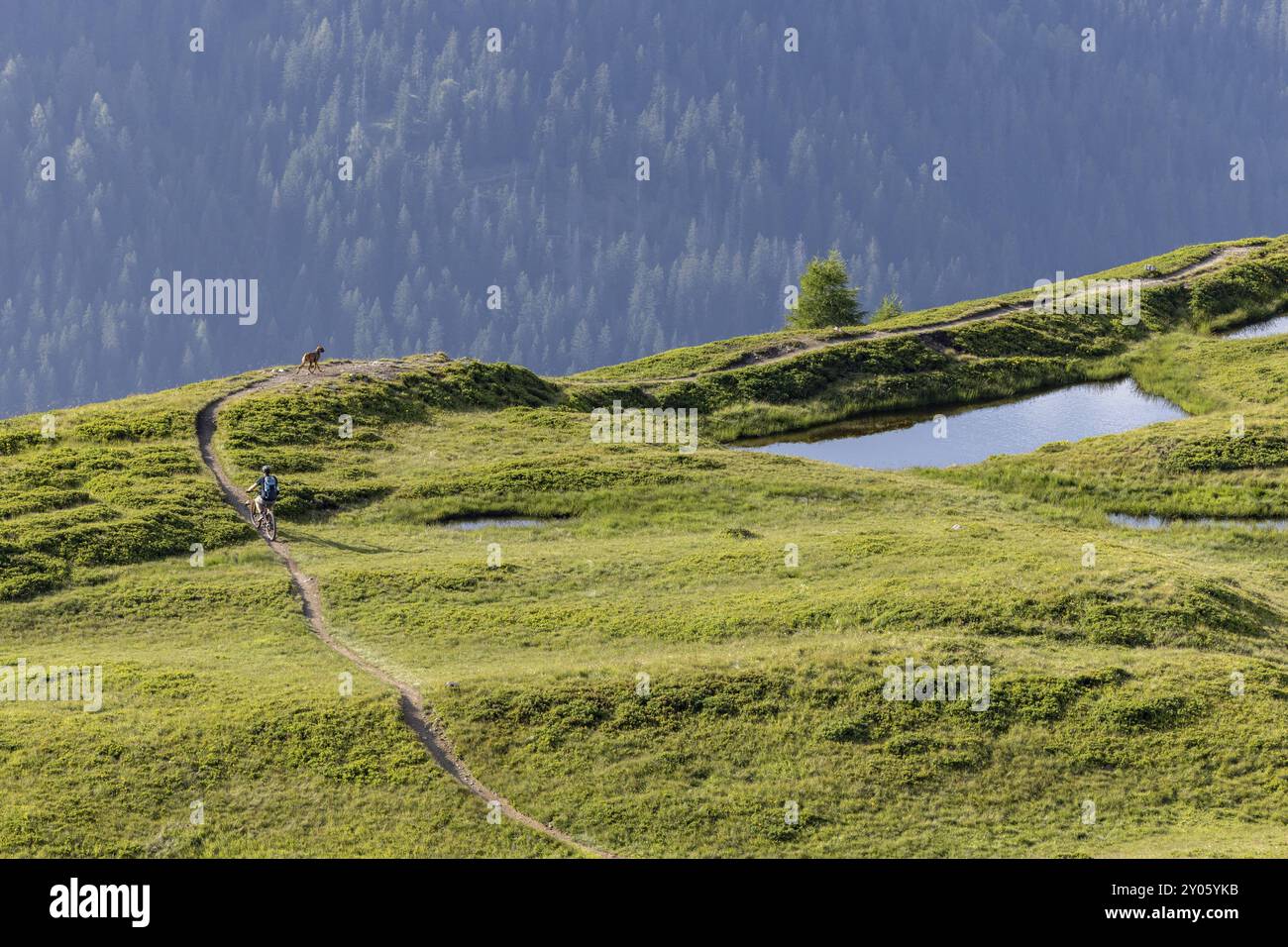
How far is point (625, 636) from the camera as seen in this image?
46.2m

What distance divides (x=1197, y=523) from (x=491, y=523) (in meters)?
34.1

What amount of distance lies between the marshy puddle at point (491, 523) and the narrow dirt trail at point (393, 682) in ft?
27.4

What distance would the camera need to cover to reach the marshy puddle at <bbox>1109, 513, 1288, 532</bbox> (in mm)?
63844

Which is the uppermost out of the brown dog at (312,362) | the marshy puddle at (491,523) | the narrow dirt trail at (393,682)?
the brown dog at (312,362)

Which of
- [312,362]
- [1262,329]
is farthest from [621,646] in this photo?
[1262,329]

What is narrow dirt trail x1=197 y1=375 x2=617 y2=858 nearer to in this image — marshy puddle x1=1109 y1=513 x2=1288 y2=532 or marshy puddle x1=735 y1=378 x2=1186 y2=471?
marshy puddle x1=735 y1=378 x2=1186 y2=471

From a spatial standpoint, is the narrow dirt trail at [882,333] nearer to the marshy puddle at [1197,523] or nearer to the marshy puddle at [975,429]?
the marshy puddle at [975,429]

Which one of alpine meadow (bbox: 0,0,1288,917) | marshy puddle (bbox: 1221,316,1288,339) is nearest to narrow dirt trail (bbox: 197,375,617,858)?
alpine meadow (bbox: 0,0,1288,917)

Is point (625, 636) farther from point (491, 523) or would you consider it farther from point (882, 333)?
point (882, 333)

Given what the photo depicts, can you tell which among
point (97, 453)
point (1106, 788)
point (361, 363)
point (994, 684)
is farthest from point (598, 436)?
point (1106, 788)

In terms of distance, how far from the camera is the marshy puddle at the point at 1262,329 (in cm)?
10412

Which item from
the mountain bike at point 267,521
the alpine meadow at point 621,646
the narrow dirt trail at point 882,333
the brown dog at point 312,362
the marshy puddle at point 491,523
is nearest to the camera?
the alpine meadow at point 621,646

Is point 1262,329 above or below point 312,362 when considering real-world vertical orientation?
above

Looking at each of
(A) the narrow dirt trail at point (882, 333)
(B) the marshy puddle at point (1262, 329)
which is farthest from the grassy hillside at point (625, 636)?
(B) the marshy puddle at point (1262, 329)
